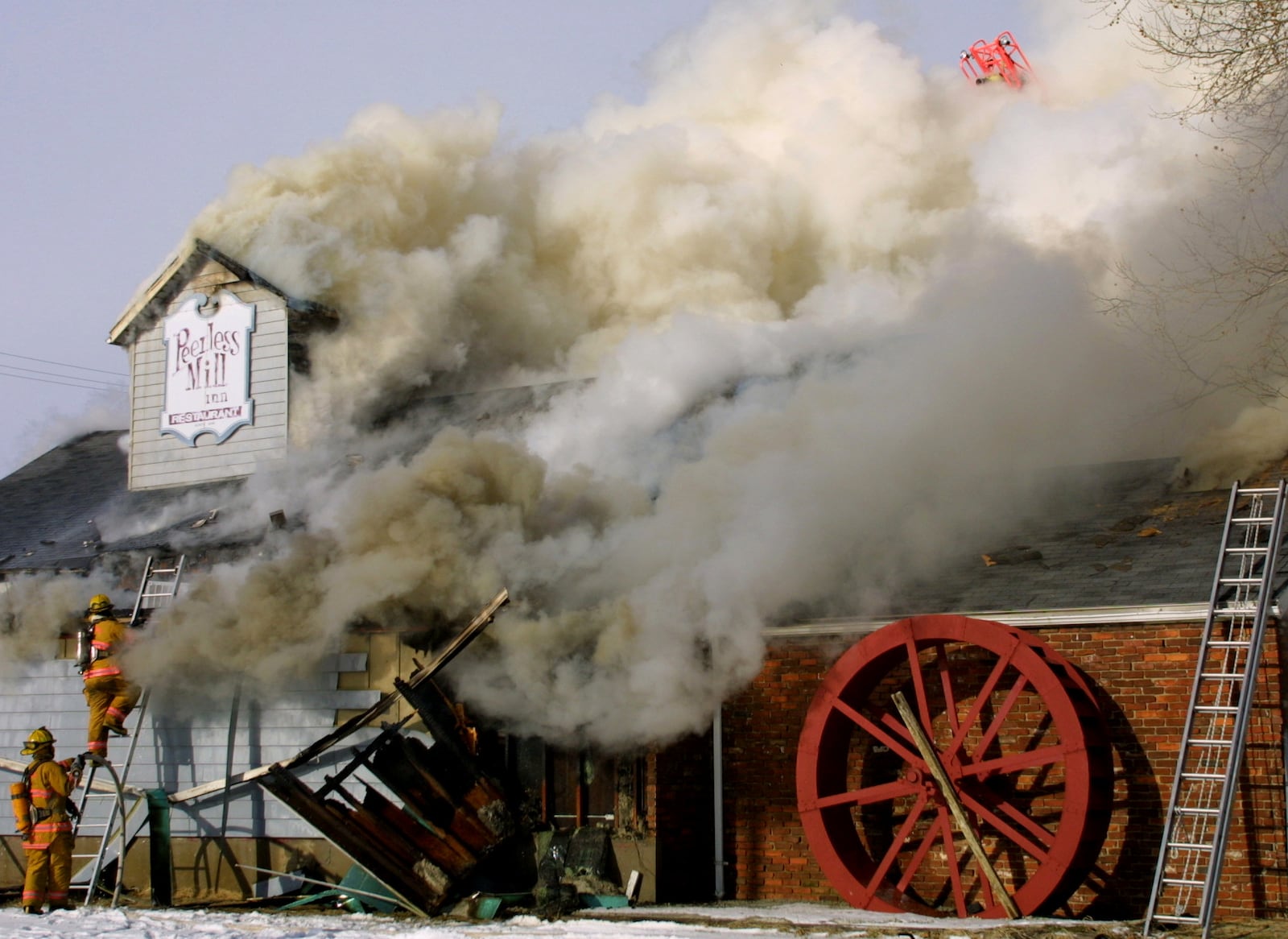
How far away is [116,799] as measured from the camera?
12664 millimetres

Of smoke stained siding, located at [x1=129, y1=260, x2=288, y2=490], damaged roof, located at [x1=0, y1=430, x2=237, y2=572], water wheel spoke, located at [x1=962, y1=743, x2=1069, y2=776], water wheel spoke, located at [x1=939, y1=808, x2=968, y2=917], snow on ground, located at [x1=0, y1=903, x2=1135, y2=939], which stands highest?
smoke stained siding, located at [x1=129, y1=260, x2=288, y2=490]

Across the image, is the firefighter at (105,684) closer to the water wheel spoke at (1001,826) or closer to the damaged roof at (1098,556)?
the damaged roof at (1098,556)

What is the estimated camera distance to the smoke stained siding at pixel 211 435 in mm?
18375

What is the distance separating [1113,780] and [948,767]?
1.21m

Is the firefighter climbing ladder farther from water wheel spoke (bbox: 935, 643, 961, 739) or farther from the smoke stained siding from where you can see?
water wheel spoke (bbox: 935, 643, 961, 739)

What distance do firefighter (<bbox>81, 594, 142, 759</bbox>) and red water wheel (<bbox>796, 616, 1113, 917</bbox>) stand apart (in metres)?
6.15

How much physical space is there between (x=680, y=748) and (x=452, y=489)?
3.03 metres

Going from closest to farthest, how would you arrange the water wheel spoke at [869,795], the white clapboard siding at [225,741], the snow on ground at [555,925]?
the snow on ground at [555,925], the water wheel spoke at [869,795], the white clapboard siding at [225,741]

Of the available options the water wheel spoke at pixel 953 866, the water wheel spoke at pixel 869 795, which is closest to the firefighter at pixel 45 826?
the water wheel spoke at pixel 869 795

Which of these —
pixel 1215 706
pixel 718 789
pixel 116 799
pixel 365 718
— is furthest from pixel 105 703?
pixel 1215 706

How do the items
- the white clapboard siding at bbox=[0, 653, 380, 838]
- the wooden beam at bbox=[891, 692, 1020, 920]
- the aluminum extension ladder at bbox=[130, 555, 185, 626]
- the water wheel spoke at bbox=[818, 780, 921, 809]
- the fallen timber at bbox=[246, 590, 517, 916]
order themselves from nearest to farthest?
1. the wooden beam at bbox=[891, 692, 1020, 920]
2. the fallen timber at bbox=[246, 590, 517, 916]
3. the water wheel spoke at bbox=[818, 780, 921, 809]
4. the white clapboard siding at bbox=[0, 653, 380, 838]
5. the aluminum extension ladder at bbox=[130, 555, 185, 626]

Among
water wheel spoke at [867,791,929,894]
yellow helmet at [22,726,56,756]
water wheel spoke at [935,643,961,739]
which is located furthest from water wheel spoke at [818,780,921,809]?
yellow helmet at [22,726,56,756]

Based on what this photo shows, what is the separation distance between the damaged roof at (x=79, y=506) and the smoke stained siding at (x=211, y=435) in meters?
0.33

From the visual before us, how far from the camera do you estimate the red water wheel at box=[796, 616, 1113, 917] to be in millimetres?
10414
